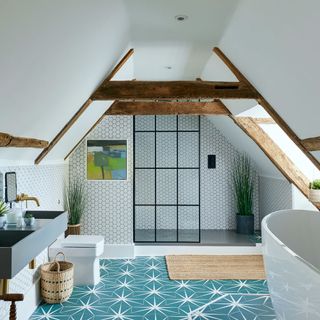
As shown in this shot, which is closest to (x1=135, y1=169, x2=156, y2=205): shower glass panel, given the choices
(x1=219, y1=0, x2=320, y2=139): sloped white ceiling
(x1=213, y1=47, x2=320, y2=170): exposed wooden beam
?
(x1=213, y1=47, x2=320, y2=170): exposed wooden beam

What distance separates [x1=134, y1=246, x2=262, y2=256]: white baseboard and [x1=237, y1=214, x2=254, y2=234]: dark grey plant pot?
0.90 meters

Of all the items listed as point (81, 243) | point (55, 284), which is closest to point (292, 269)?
point (55, 284)

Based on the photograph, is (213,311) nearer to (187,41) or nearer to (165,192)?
(187,41)

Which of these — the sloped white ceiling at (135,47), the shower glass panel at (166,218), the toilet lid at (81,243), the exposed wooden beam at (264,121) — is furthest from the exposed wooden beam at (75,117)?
the shower glass panel at (166,218)

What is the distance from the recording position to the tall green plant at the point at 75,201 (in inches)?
220

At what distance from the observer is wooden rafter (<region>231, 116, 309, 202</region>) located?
5207mm

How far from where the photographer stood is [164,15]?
2936 mm

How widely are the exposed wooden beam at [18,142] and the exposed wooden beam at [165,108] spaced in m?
1.86

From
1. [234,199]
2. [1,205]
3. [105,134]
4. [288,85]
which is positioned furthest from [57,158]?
[234,199]

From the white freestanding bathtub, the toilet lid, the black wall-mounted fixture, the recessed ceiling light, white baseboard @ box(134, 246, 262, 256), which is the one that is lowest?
white baseboard @ box(134, 246, 262, 256)

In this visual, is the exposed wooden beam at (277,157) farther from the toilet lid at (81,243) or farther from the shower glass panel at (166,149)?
the toilet lid at (81,243)

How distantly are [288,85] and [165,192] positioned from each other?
447 centimetres

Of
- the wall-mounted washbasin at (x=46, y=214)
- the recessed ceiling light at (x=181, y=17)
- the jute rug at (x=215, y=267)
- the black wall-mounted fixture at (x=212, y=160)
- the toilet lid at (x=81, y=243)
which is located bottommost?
the jute rug at (x=215, y=267)

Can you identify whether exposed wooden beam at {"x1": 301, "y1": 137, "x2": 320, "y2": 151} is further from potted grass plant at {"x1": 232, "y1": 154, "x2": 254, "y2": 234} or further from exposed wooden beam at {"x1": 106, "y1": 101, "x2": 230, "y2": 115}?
potted grass plant at {"x1": 232, "y1": 154, "x2": 254, "y2": 234}
